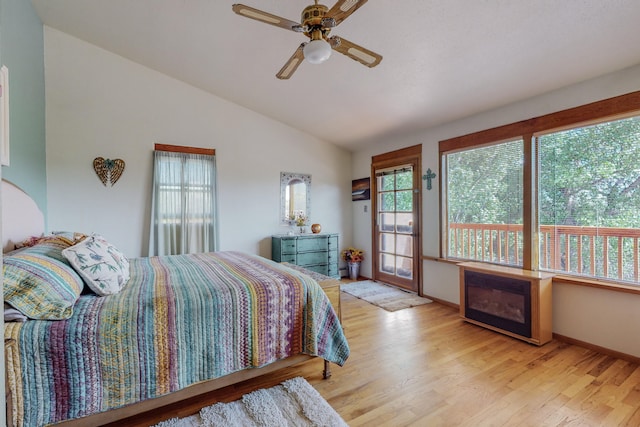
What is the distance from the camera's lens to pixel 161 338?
1580 millimetres

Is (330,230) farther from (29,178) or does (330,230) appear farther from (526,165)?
(29,178)

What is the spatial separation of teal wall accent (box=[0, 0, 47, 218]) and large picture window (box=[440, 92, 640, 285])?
423 centimetres

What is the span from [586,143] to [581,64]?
27.1 inches

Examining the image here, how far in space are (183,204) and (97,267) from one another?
2.19 m

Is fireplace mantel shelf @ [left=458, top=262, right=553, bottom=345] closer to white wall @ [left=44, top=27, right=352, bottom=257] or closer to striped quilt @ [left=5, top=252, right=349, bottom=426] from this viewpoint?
striped quilt @ [left=5, top=252, right=349, bottom=426]

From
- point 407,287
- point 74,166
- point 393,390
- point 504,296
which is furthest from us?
point 407,287

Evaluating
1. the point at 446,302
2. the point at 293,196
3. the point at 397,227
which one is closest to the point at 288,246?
the point at 293,196

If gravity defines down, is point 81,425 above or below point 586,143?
below

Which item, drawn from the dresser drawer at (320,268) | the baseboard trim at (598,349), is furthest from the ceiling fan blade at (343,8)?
the dresser drawer at (320,268)

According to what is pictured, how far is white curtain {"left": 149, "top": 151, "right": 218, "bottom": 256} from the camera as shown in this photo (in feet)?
12.1

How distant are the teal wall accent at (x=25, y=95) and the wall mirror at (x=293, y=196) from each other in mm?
2785

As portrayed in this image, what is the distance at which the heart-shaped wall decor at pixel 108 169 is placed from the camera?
3447 millimetres

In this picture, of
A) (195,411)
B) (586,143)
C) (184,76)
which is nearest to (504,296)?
(586,143)

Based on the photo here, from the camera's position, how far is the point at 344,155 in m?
5.34
